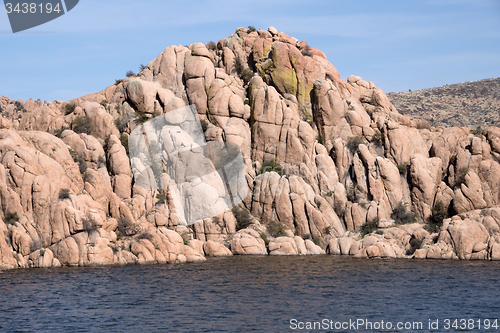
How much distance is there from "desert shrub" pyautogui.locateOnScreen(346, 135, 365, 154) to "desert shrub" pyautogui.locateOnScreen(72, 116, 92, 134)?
1462 inches

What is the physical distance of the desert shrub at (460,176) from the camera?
73.9 metres

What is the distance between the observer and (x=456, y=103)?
161m

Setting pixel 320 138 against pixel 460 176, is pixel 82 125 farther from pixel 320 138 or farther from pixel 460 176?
pixel 460 176

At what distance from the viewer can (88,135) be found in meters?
74.8

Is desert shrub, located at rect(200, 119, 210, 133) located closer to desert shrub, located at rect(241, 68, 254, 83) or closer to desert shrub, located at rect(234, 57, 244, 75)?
desert shrub, located at rect(241, 68, 254, 83)

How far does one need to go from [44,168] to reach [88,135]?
1440 cm

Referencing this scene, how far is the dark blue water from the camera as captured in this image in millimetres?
34938

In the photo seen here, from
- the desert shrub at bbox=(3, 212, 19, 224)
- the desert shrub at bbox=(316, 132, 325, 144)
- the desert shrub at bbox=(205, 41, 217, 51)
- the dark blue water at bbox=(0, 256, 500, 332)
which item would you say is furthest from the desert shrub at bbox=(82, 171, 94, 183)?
the desert shrub at bbox=(205, 41, 217, 51)

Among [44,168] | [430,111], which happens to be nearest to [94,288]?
[44,168]

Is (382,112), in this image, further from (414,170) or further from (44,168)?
(44,168)

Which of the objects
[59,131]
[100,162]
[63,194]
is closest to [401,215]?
[100,162]
